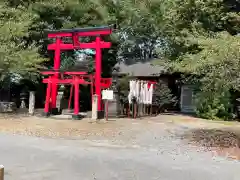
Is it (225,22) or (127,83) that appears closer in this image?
(225,22)

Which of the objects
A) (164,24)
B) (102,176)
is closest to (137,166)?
(102,176)

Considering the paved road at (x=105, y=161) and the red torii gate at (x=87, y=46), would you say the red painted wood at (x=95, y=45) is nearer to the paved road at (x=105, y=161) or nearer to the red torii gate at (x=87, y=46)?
the red torii gate at (x=87, y=46)

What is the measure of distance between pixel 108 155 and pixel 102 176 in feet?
7.96

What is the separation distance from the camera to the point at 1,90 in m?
29.1

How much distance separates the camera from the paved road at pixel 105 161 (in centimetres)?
798

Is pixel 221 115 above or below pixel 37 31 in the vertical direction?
below

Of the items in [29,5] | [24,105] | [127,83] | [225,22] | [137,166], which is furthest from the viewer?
[24,105]

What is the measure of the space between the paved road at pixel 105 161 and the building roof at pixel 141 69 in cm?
1659

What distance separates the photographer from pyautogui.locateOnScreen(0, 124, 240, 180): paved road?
7984 mm

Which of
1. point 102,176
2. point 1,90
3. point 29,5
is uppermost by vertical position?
point 29,5

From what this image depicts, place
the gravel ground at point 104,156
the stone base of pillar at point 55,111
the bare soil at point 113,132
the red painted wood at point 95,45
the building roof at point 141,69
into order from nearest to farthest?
the gravel ground at point 104,156 < the bare soil at point 113,132 < the red painted wood at point 95,45 < the stone base of pillar at point 55,111 < the building roof at point 141,69

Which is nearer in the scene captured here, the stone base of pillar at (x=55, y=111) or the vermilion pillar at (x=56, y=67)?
the vermilion pillar at (x=56, y=67)

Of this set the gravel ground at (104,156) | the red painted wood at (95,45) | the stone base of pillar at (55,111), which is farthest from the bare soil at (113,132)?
the red painted wood at (95,45)

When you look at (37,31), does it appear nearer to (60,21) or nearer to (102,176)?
(60,21)
